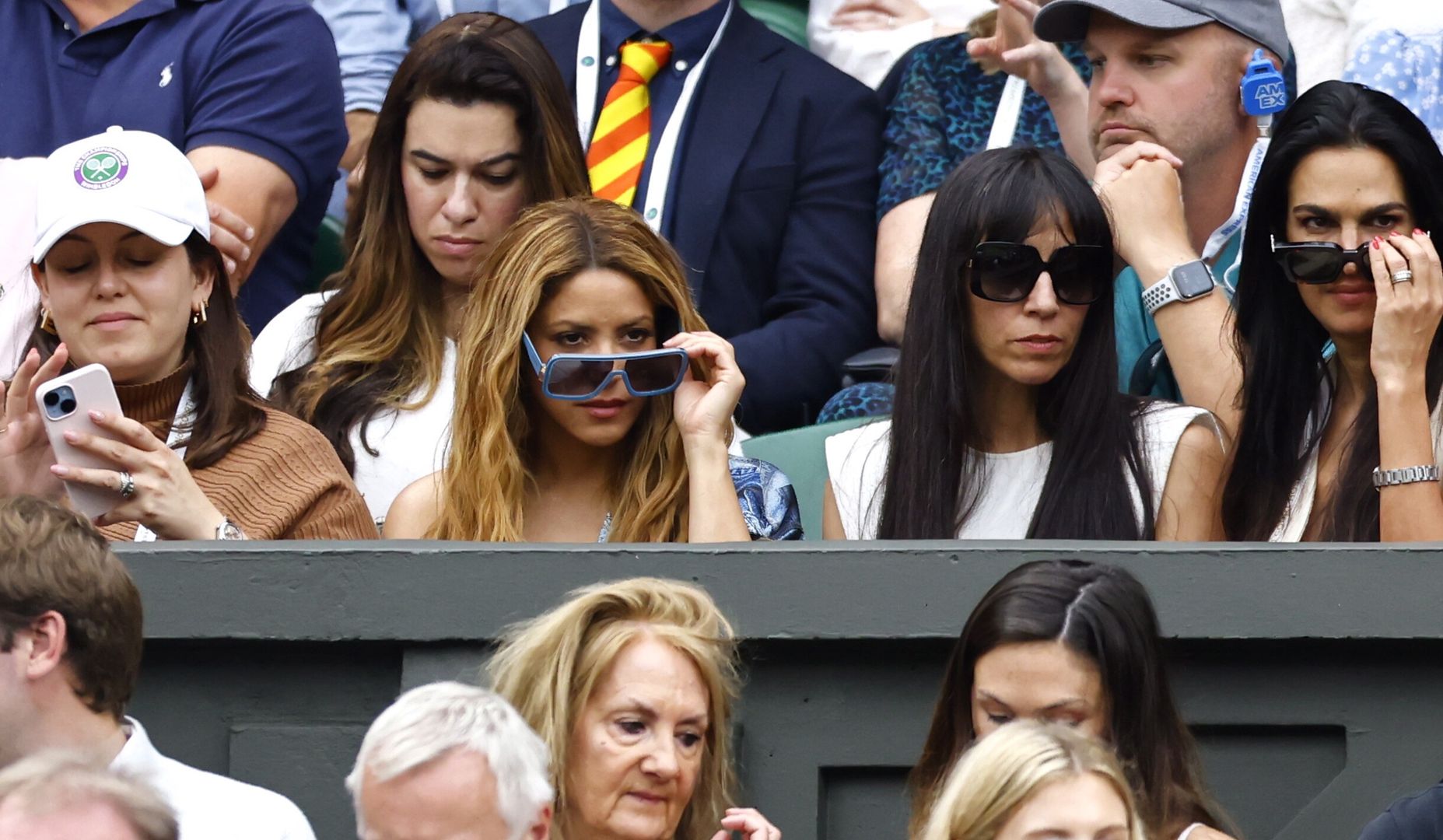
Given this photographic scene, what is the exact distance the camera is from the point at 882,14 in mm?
6492

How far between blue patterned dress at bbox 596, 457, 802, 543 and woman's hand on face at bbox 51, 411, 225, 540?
82 centimetres

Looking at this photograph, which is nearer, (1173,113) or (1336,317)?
(1336,317)

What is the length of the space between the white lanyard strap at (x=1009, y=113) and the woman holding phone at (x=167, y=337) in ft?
6.44

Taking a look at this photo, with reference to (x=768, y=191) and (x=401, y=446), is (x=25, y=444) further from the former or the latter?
(x=768, y=191)

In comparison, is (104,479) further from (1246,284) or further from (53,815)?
(1246,284)

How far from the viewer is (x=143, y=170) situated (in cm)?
475

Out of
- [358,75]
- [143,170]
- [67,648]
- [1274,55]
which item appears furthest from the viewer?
[358,75]

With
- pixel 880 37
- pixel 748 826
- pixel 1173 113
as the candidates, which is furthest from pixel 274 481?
pixel 880 37

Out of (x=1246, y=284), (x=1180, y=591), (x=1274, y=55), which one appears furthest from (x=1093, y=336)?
(x=1274, y=55)

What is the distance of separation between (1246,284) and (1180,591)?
78 cm

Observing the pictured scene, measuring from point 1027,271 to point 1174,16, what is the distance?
0.99m

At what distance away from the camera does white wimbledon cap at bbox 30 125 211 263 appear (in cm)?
471

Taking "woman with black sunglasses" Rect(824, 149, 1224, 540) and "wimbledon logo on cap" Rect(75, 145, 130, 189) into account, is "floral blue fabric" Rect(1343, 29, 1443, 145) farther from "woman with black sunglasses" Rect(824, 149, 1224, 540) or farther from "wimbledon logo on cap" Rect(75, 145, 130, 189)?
"wimbledon logo on cap" Rect(75, 145, 130, 189)

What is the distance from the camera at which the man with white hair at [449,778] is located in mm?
3324
